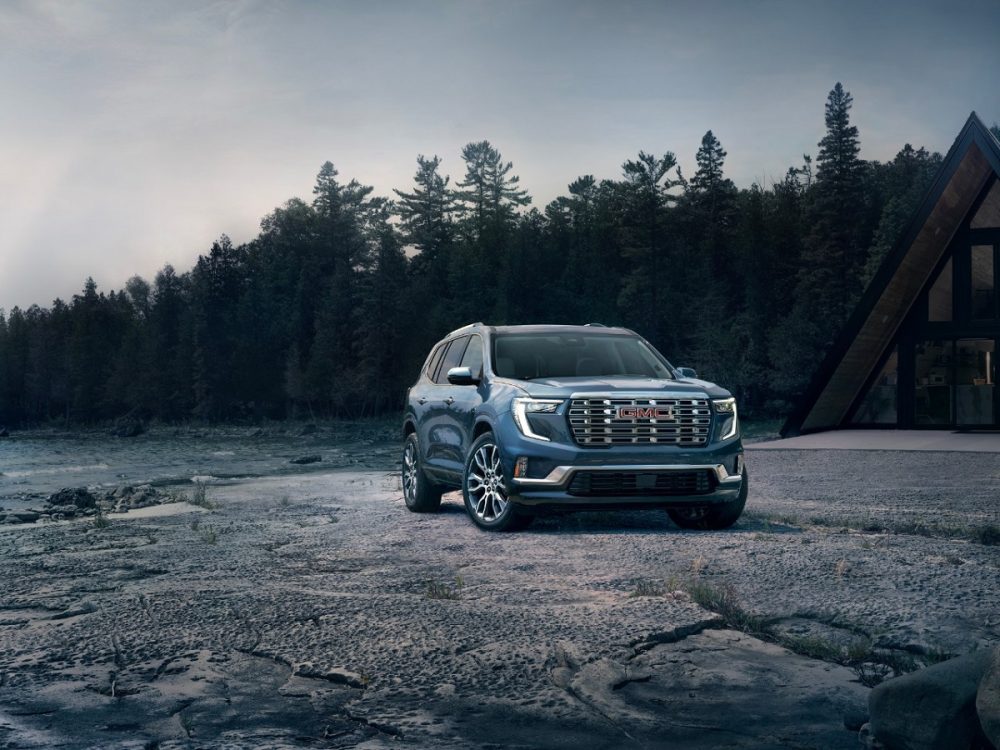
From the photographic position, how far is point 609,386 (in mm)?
9922

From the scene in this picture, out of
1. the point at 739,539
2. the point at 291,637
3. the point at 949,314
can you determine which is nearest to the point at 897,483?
the point at 739,539

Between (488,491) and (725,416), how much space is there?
2.40 m

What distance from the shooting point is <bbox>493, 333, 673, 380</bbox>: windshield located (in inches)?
430

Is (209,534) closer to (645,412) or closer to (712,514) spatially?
(645,412)

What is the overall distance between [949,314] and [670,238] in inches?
1890

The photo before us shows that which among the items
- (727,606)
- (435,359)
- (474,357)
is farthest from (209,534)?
(727,606)

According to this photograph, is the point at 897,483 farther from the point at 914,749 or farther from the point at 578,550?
the point at 914,749

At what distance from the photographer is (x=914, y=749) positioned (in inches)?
155

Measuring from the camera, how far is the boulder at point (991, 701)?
374cm

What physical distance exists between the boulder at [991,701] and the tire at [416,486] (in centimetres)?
861

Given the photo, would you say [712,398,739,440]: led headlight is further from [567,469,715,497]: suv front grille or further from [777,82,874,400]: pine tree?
[777,82,874,400]: pine tree

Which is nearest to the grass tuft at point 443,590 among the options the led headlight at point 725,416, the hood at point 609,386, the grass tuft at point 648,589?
the grass tuft at point 648,589

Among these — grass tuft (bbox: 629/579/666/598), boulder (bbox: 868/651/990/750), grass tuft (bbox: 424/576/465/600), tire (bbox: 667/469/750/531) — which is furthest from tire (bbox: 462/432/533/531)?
boulder (bbox: 868/651/990/750)

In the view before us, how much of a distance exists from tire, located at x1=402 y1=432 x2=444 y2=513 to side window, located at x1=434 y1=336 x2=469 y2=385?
83 cm
